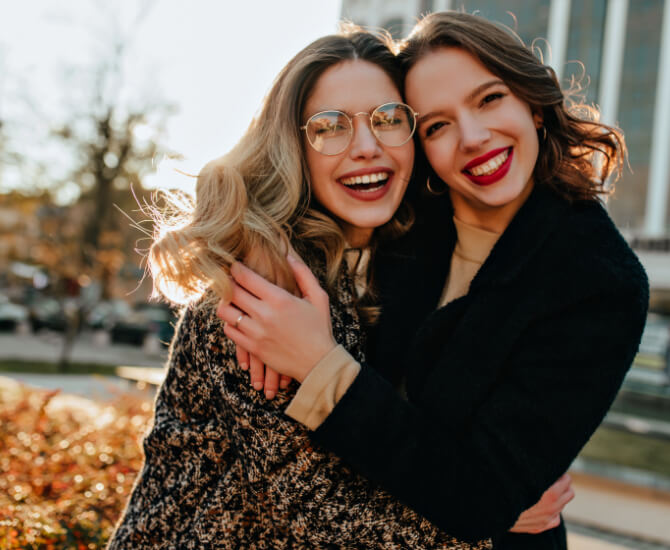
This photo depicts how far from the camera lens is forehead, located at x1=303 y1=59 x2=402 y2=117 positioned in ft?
6.89

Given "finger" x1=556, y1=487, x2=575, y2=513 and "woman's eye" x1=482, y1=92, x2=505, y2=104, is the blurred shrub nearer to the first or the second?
"finger" x1=556, y1=487, x2=575, y2=513

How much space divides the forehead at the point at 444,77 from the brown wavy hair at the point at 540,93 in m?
0.02

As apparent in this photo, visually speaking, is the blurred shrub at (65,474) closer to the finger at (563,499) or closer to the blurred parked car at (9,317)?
the finger at (563,499)

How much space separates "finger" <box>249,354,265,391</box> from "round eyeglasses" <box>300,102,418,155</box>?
2.79 ft

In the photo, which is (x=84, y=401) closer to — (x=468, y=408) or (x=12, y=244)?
(x=468, y=408)

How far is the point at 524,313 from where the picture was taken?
1637 millimetres

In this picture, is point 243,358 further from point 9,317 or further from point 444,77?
point 9,317

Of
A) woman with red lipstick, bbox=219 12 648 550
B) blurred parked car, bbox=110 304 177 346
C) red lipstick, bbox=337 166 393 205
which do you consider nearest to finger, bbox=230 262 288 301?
woman with red lipstick, bbox=219 12 648 550

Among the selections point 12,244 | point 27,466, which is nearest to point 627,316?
point 27,466

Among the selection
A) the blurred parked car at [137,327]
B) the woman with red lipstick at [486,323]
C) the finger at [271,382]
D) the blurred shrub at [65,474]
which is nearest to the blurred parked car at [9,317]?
the blurred parked car at [137,327]

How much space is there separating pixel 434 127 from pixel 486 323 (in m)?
0.81

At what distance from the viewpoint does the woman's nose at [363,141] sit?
2.06 m

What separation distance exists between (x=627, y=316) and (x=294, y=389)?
38.1 inches

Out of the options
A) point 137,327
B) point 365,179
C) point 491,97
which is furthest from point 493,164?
point 137,327
